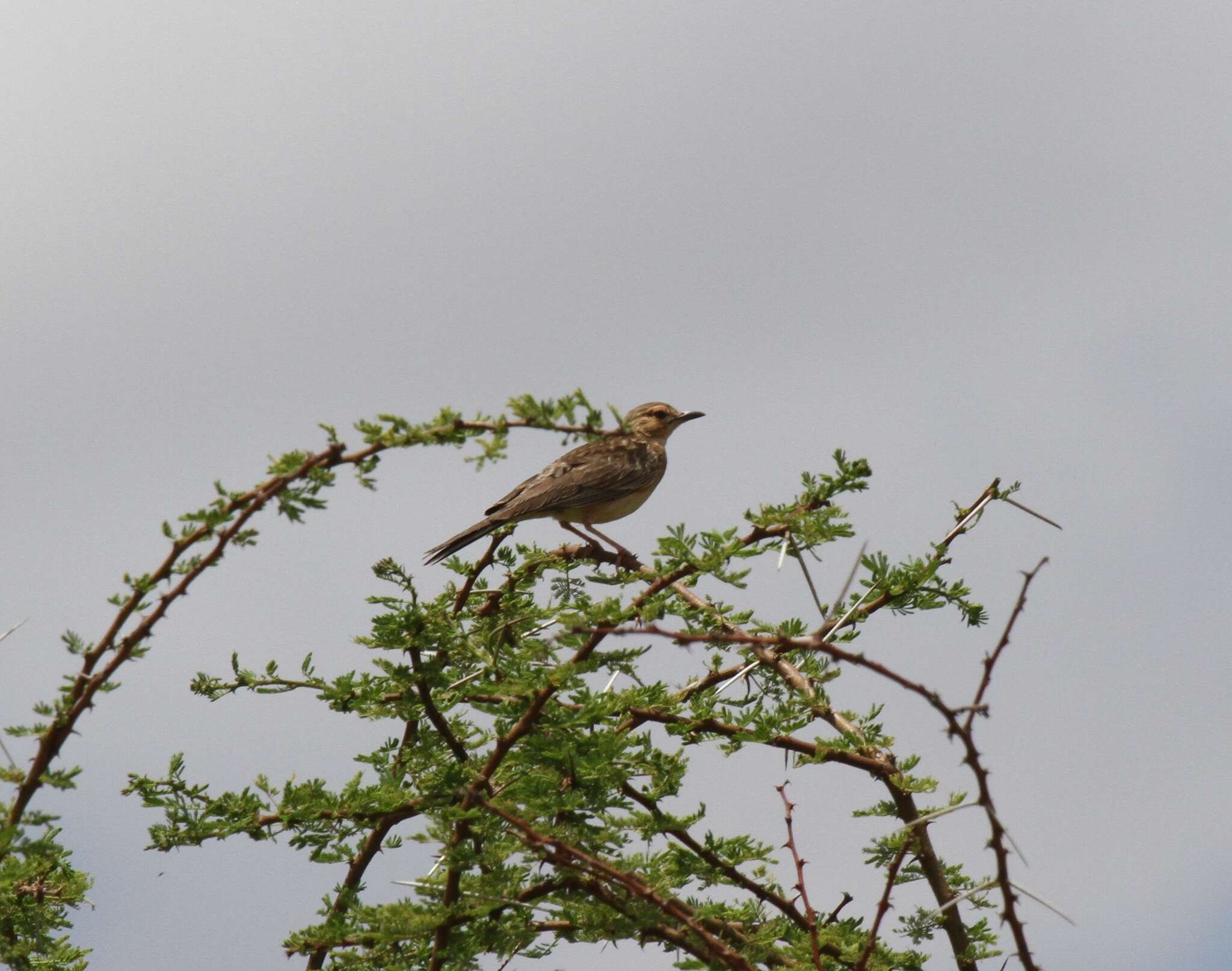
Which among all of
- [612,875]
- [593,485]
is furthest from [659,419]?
Answer: [612,875]

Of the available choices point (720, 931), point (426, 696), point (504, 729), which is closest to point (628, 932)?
point (720, 931)

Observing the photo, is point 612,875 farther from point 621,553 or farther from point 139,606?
point 621,553

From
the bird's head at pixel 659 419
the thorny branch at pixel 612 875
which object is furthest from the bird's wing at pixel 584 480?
the thorny branch at pixel 612 875

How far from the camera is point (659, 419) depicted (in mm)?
11906

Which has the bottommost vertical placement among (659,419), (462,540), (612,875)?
(612,875)

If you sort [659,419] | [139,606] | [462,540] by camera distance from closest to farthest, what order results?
1. [139,606]
2. [462,540]
3. [659,419]

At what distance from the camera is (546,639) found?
394 cm

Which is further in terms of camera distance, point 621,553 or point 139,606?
point 621,553

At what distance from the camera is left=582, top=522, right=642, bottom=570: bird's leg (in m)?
8.25

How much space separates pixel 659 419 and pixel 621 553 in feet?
10.8

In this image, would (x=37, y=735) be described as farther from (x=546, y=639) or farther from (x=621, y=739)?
(x=621, y=739)

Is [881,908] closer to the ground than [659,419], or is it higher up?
closer to the ground

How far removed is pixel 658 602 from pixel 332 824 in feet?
4.22

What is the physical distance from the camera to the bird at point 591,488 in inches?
364
